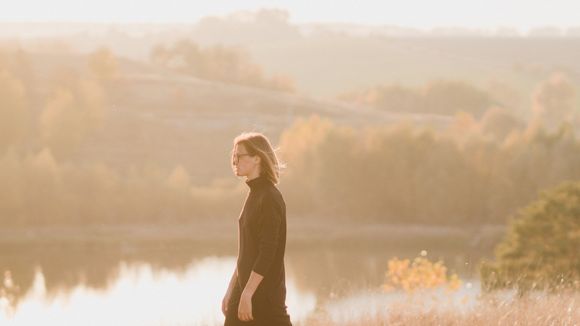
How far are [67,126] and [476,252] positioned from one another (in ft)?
139

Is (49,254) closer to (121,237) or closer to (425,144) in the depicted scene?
(121,237)

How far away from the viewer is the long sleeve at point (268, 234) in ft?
25.0

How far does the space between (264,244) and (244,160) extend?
66 cm

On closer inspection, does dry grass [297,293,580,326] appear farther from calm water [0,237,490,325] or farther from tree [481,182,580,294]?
calm water [0,237,490,325]

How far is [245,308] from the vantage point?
7.70 m

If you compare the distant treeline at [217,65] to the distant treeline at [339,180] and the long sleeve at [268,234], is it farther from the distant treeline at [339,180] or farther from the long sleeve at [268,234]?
the long sleeve at [268,234]

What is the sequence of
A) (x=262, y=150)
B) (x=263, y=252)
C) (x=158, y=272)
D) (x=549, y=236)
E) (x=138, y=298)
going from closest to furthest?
(x=263, y=252)
(x=262, y=150)
(x=549, y=236)
(x=138, y=298)
(x=158, y=272)

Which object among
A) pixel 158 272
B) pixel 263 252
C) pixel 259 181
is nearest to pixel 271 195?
pixel 259 181

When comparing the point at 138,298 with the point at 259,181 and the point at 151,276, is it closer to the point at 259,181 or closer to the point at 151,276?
the point at 151,276

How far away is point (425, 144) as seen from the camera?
8812 centimetres

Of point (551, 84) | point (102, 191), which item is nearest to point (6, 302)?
point (102, 191)

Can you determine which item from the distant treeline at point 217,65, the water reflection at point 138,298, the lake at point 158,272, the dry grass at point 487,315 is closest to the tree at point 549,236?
the lake at point 158,272

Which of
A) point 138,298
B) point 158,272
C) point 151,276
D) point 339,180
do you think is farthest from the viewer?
point 339,180

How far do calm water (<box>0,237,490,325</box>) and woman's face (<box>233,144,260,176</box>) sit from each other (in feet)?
98.1
